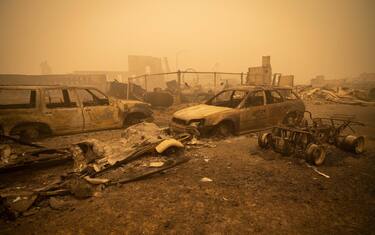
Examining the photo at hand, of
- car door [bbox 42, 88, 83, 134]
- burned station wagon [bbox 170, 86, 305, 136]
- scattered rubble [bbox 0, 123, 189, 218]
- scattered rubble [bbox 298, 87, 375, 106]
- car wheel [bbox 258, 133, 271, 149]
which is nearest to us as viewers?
scattered rubble [bbox 0, 123, 189, 218]

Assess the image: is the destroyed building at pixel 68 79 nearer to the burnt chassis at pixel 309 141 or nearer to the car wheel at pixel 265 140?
the car wheel at pixel 265 140

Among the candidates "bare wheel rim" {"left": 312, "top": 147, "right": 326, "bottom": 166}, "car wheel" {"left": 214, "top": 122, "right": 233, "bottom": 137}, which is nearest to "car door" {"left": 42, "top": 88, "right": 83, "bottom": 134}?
"car wheel" {"left": 214, "top": 122, "right": 233, "bottom": 137}

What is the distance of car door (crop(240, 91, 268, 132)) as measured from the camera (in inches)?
290

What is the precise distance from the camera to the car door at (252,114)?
24.1 feet

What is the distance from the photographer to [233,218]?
332 centimetres

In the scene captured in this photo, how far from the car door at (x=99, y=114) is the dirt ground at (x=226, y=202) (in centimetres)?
273

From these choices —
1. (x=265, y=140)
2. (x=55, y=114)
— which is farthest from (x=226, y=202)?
(x=55, y=114)

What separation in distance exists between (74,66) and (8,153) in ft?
396

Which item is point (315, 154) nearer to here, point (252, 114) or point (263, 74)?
point (252, 114)

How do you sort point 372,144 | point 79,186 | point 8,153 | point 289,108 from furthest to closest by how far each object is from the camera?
1. point 289,108
2. point 372,144
3. point 8,153
4. point 79,186

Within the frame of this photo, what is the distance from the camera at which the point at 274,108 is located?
316 inches

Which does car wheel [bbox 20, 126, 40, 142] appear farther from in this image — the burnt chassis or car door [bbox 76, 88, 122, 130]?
the burnt chassis

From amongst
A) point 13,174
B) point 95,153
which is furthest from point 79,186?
point 13,174

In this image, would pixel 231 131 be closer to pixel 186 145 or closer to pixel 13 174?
pixel 186 145
